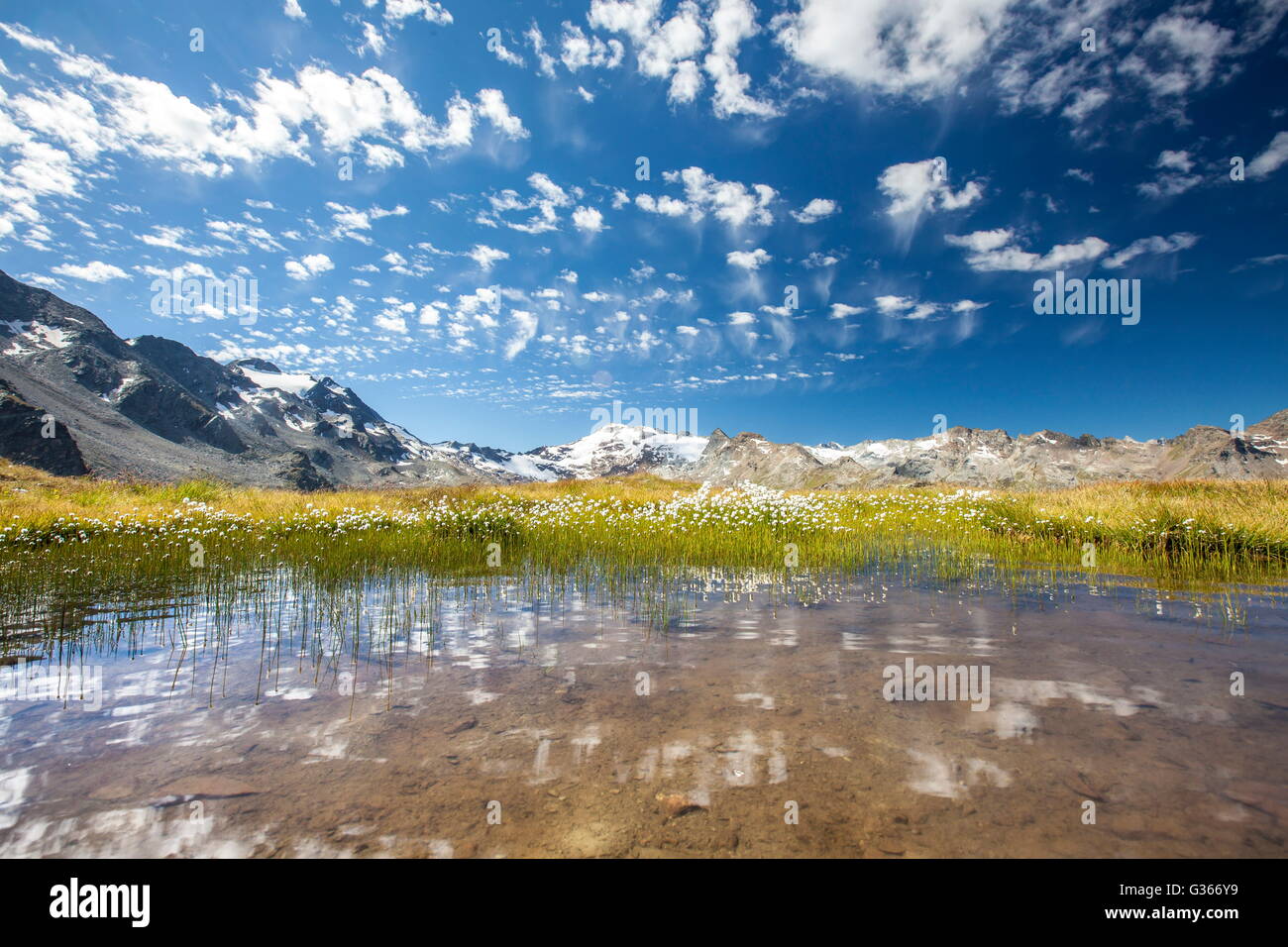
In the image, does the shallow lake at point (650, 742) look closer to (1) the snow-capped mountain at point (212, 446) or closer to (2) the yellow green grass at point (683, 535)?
(2) the yellow green grass at point (683, 535)

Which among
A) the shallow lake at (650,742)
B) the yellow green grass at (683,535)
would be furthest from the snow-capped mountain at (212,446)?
the shallow lake at (650,742)

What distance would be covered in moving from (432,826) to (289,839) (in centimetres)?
76

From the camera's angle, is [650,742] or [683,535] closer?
[650,742]

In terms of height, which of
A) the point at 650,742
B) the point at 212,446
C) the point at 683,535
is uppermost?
the point at 212,446

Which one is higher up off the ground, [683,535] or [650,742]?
[683,535]

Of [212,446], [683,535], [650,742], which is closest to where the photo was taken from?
[650,742]

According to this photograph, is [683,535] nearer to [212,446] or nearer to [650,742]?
[650,742]

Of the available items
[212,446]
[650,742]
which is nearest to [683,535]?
[650,742]

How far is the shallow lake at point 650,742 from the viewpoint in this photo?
304cm

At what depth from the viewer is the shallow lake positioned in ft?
9.99

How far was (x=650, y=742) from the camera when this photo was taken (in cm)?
416

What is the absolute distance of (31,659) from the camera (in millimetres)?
6141

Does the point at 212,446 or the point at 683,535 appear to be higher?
the point at 212,446

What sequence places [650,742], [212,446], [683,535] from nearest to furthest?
[650,742]
[683,535]
[212,446]
